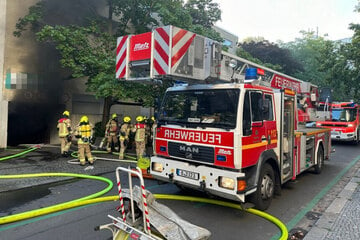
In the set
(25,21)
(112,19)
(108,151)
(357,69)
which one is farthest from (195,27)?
(357,69)

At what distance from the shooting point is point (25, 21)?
10891mm

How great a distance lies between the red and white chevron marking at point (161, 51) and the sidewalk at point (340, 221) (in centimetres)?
329

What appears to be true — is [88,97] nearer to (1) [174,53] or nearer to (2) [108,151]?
(2) [108,151]

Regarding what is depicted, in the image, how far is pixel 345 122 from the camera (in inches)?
582

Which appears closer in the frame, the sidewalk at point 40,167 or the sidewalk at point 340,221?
the sidewalk at point 340,221

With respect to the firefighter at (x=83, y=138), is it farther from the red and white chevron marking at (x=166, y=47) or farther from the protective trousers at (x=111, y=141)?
the red and white chevron marking at (x=166, y=47)

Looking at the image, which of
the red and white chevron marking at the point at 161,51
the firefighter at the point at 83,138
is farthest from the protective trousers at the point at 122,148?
the red and white chevron marking at the point at 161,51

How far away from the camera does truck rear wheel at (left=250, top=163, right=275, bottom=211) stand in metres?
4.50

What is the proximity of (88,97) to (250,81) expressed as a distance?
445 inches

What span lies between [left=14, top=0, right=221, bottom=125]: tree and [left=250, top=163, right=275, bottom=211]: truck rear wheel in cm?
590

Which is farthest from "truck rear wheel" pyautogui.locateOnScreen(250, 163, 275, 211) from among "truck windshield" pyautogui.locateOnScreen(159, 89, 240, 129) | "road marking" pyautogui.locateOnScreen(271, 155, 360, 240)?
"truck windshield" pyautogui.locateOnScreen(159, 89, 240, 129)

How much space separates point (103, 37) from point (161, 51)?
8.06 metres

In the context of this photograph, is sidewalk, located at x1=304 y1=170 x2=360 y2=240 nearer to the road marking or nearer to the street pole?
the road marking

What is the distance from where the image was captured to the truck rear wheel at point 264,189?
14.8 feet
